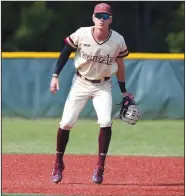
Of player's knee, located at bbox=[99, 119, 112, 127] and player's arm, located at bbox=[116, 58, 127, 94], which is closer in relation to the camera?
player's knee, located at bbox=[99, 119, 112, 127]

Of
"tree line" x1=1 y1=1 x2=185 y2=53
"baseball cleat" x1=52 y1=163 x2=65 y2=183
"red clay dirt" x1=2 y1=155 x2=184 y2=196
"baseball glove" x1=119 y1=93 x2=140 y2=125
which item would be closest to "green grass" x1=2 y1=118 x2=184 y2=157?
"red clay dirt" x1=2 y1=155 x2=184 y2=196

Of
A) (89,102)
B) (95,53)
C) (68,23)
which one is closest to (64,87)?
(89,102)

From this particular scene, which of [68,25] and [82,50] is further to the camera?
[68,25]

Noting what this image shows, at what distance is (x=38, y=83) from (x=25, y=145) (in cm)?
383

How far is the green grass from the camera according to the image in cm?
941

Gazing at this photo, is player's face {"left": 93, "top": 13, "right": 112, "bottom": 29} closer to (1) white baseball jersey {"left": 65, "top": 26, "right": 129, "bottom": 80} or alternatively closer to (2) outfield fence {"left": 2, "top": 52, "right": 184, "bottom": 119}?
(1) white baseball jersey {"left": 65, "top": 26, "right": 129, "bottom": 80}

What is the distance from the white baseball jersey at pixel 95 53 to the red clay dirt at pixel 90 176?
1.00m

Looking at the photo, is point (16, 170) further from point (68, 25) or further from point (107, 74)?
point (68, 25)

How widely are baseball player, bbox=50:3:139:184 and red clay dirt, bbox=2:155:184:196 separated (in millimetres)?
246

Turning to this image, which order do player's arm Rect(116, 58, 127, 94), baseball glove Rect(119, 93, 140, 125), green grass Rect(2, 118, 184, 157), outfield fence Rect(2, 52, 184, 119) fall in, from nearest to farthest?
1. player's arm Rect(116, 58, 127, 94)
2. baseball glove Rect(119, 93, 140, 125)
3. green grass Rect(2, 118, 184, 157)
4. outfield fence Rect(2, 52, 184, 119)

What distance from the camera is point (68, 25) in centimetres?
2144

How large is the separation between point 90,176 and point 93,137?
4.30 m

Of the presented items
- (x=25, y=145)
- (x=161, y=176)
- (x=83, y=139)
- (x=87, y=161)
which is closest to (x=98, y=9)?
(x=161, y=176)

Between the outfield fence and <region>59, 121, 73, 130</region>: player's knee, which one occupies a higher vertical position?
<region>59, 121, 73, 130</region>: player's knee
